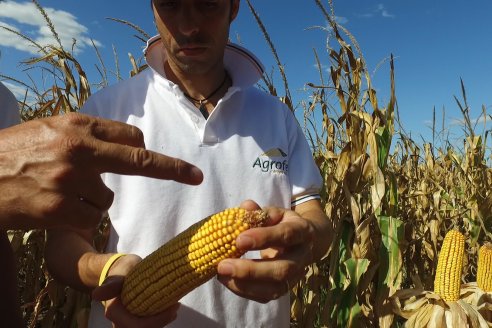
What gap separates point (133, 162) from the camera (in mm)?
1118

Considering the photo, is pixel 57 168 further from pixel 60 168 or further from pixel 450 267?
pixel 450 267

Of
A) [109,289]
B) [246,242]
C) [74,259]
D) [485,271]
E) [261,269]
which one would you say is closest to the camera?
[246,242]

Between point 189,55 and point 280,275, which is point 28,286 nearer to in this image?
point 189,55

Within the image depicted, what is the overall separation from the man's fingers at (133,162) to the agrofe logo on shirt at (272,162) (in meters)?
1.22

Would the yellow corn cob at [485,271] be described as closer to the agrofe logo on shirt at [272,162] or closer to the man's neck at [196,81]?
the agrofe logo on shirt at [272,162]

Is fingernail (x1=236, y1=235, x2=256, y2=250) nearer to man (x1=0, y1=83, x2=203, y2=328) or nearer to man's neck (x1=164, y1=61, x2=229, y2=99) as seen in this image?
man (x1=0, y1=83, x2=203, y2=328)

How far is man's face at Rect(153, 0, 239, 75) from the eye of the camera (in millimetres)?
2375

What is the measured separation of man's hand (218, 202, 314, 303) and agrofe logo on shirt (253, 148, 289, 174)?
583 millimetres

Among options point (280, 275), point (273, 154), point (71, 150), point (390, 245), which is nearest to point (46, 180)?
point (71, 150)

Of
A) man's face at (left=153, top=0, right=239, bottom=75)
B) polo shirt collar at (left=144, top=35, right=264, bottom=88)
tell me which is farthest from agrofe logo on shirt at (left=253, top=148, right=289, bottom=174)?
man's face at (left=153, top=0, right=239, bottom=75)

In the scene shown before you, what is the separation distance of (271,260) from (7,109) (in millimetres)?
1262

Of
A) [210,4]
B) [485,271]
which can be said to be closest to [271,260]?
[210,4]

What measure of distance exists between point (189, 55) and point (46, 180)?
1489 mm

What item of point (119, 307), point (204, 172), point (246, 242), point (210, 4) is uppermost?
point (210, 4)
